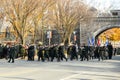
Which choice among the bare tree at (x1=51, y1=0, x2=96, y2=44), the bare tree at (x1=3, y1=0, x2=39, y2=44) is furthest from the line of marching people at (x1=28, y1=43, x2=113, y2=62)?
the bare tree at (x1=51, y1=0, x2=96, y2=44)

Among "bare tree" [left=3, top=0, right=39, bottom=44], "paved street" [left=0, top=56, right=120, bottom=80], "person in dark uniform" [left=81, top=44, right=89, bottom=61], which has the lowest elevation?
"paved street" [left=0, top=56, right=120, bottom=80]

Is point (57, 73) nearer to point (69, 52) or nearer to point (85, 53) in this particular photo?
point (85, 53)

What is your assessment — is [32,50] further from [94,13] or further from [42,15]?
[94,13]

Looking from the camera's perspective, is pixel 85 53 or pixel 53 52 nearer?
pixel 53 52

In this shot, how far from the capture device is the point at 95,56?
125 ft

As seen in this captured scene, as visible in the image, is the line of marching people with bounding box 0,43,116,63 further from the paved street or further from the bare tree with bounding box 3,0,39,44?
the paved street

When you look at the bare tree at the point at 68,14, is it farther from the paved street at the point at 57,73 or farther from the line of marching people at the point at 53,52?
the paved street at the point at 57,73

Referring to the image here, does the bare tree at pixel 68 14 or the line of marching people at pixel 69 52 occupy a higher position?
the bare tree at pixel 68 14

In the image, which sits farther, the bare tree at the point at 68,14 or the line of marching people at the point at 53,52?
the bare tree at the point at 68,14

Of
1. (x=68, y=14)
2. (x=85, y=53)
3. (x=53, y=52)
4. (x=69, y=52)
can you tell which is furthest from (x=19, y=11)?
(x=68, y=14)

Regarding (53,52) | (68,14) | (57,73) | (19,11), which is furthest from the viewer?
(68,14)

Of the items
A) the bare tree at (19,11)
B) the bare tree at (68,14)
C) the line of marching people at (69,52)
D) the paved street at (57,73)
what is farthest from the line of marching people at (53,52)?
the bare tree at (68,14)

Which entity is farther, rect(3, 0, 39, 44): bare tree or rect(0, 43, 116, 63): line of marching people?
rect(3, 0, 39, 44): bare tree

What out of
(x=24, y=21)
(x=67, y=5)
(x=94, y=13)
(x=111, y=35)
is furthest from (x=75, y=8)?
(x=111, y=35)
